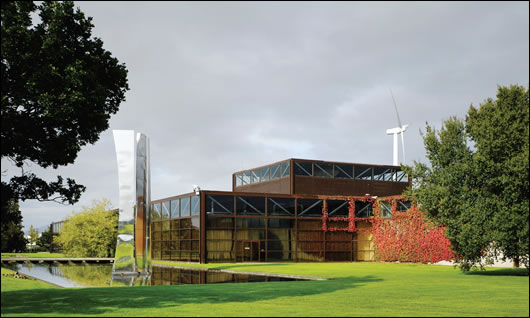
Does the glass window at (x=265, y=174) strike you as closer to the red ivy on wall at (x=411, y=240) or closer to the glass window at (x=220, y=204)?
the glass window at (x=220, y=204)

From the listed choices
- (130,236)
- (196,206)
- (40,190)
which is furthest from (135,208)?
(196,206)

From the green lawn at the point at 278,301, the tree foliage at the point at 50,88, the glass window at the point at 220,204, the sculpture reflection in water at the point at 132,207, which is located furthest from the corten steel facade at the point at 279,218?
the tree foliage at the point at 50,88

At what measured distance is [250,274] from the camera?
104 ft

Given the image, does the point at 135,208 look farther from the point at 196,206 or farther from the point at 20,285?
the point at 196,206

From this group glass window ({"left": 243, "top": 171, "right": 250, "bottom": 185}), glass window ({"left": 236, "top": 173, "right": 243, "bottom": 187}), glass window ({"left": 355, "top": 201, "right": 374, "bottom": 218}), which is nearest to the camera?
glass window ({"left": 355, "top": 201, "right": 374, "bottom": 218})

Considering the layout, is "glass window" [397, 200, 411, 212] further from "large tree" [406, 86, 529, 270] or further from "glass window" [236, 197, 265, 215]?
"large tree" [406, 86, 529, 270]

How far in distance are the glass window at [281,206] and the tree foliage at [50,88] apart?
31697 millimetres

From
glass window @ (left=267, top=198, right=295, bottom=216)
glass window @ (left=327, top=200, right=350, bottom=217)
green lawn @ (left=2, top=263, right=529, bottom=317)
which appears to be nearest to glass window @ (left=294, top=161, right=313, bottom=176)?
glass window @ (left=327, top=200, right=350, bottom=217)

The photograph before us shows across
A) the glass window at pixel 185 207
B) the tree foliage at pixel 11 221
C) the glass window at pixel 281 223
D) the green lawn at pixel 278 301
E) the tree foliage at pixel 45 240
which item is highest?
the glass window at pixel 185 207

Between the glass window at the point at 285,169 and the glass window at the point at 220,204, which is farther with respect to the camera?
the glass window at the point at 285,169

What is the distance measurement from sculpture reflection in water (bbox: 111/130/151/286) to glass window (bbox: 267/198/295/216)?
24.2 metres

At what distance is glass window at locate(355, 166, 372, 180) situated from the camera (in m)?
55.7

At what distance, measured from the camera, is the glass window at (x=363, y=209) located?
5212 cm

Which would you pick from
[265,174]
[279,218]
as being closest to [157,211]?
[265,174]
